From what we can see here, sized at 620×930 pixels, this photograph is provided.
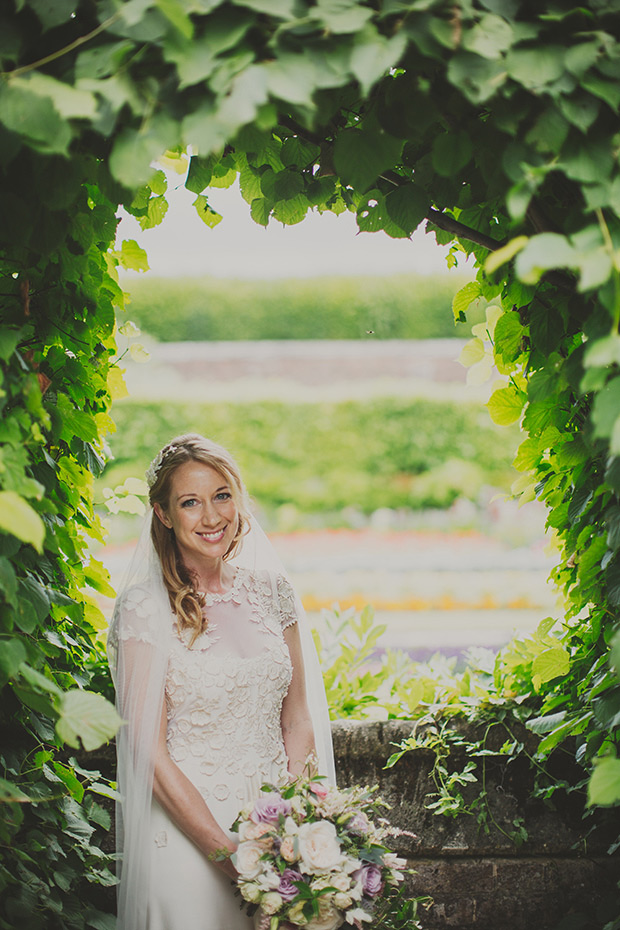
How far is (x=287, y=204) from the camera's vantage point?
2.53 meters

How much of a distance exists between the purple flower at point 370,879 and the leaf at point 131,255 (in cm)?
189

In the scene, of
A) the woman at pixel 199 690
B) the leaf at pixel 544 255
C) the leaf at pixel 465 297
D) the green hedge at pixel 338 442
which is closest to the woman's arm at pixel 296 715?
the woman at pixel 199 690

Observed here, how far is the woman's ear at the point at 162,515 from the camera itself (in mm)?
2779

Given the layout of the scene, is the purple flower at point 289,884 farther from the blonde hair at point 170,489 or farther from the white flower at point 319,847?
the blonde hair at point 170,489

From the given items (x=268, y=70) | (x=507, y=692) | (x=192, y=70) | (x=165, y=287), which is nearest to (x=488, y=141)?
(x=268, y=70)

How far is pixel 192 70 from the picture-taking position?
1.40 m

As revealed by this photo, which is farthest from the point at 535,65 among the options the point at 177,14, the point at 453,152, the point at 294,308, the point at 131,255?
the point at 294,308

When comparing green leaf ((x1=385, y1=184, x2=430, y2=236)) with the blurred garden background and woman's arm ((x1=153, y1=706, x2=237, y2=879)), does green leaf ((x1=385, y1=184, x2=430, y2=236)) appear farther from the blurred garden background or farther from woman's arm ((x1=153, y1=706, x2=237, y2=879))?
the blurred garden background

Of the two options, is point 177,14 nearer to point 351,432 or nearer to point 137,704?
point 137,704

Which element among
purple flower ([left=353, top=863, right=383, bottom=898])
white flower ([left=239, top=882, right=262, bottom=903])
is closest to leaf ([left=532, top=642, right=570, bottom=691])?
purple flower ([left=353, top=863, right=383, bottom=898])

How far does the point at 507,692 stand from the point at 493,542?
23.0 feet

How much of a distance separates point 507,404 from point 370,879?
1.43 meters

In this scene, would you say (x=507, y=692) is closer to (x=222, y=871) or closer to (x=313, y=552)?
(x=222, y=871)

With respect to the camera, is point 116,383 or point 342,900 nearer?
point 342,900
